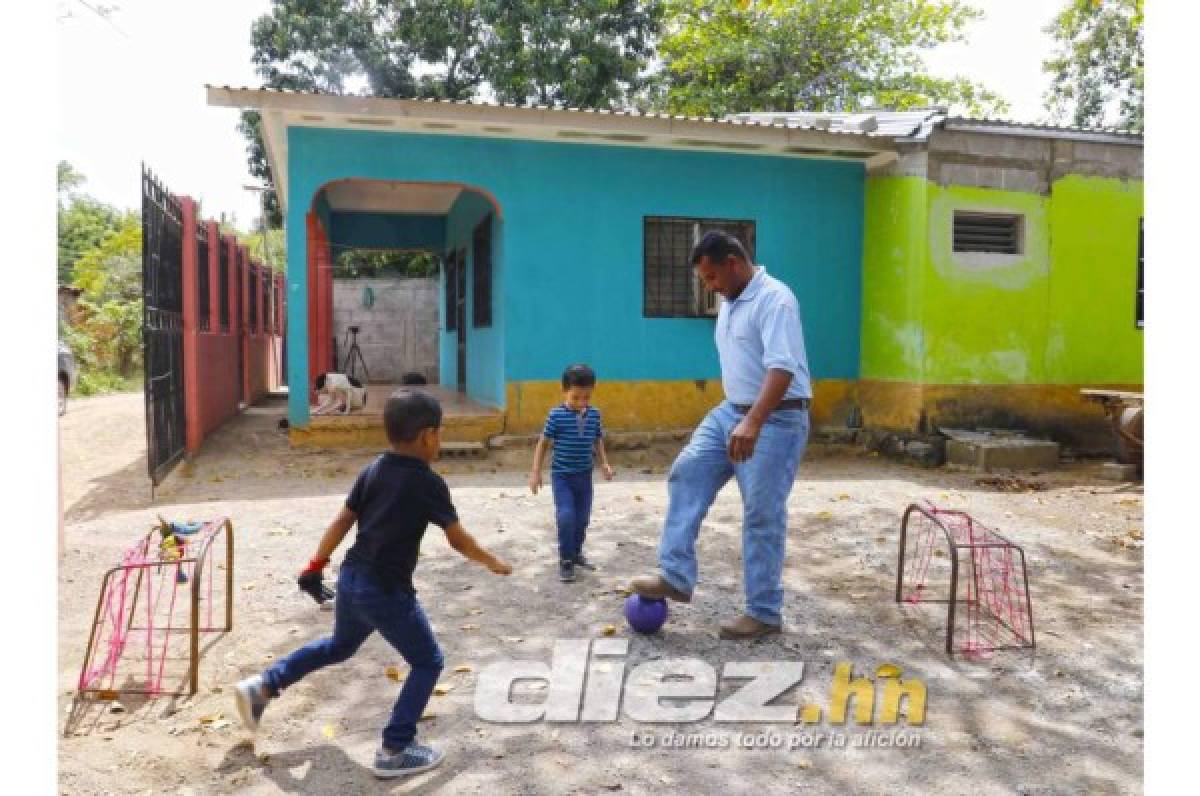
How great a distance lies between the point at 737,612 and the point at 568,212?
6603mm

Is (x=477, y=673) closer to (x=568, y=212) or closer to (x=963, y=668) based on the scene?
(x=963, y=668)

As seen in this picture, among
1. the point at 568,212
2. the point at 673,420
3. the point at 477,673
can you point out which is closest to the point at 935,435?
the point at 673,420

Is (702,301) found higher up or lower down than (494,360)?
higher up

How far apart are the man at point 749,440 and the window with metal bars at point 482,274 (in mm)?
7458

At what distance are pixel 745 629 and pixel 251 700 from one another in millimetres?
2216

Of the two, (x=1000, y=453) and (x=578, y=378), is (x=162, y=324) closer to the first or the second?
(x=578, y=378)

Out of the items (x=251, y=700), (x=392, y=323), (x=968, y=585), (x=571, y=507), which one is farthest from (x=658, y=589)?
(x=392, y=323)

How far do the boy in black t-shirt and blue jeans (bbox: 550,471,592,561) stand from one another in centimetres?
209

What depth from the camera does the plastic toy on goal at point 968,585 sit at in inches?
Answer: 172

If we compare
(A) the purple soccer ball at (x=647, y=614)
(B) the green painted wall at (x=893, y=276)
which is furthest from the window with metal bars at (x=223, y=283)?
(A) the purple soccer ball at (x=647, y=614)

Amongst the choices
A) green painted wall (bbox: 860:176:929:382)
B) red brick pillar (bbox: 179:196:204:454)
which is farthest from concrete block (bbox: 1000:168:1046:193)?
red brick pillar (bbox: 179:196:204:454)

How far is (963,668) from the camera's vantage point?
4086 millimetres

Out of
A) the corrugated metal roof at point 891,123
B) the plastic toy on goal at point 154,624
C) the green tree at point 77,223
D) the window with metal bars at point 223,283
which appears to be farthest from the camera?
the green tree at point 77,223

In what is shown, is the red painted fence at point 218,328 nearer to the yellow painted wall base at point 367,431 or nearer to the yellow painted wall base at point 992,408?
the yellow painted wall base at point 367,431
